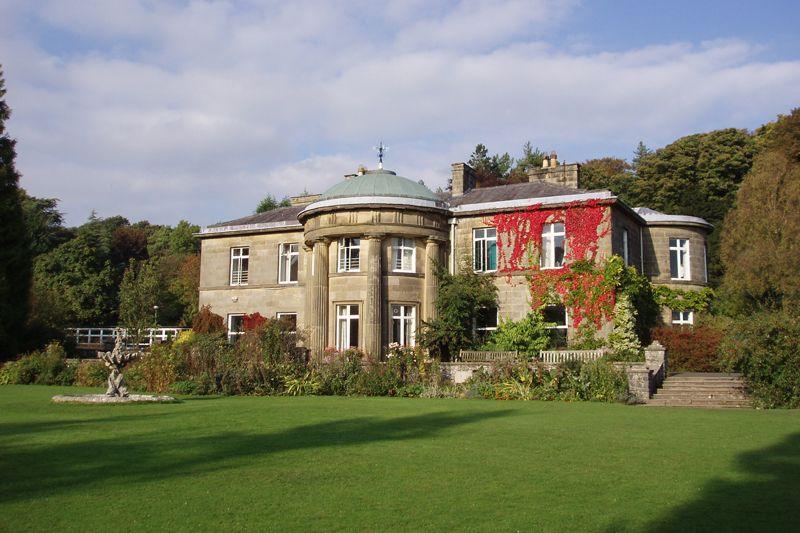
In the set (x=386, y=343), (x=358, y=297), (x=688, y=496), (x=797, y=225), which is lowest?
(x=688, y=496)

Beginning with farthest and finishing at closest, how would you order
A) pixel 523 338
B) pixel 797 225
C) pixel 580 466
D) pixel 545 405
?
pixel 797 225 < pixel 523 338 < pixel 545 405 < pixel 580 466

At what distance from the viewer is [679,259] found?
3098cm

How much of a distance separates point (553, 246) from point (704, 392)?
9087 millimetres

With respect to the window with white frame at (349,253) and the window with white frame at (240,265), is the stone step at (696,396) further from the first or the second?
the window with white frame at (240,265)

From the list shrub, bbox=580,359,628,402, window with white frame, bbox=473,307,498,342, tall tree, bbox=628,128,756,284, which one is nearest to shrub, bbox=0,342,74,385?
window with white frame, bbox=473,307,498,342

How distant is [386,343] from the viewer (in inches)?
1040

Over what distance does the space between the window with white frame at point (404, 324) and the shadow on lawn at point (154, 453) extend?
42.9 ft

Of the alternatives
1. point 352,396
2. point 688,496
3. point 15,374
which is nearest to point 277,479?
point 688,496

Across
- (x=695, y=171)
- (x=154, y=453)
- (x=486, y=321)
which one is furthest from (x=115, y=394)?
(x=695, y=171)

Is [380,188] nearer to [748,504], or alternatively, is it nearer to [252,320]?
[252,320]

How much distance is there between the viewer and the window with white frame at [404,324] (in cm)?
2683

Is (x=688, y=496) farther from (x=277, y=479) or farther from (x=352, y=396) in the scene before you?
Result: (x=352, y=396)

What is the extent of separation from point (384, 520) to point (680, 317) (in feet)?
86.9

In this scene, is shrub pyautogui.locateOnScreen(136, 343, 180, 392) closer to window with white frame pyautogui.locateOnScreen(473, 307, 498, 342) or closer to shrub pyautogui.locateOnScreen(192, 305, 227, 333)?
shrub pyautogui.locateOnScreen(192, 305, 227, 333)
